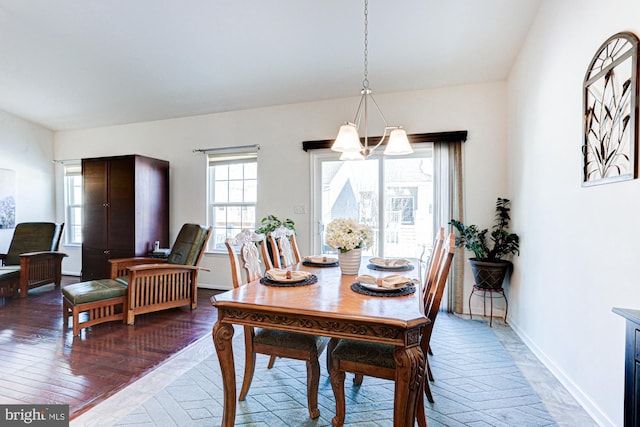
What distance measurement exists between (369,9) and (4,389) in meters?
3.97

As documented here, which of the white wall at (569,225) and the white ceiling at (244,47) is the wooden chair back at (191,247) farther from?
the white wall at (569,225)

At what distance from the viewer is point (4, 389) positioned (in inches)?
80.6

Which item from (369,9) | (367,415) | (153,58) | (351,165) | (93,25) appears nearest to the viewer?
(367,415)

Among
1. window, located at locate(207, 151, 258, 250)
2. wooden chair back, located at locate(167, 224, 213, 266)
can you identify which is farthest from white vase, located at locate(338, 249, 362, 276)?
window, located at locate(207, 151, 258, 250)

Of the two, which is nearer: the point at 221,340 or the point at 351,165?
the point at 221,340

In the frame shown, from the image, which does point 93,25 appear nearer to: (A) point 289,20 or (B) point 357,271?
(A) point 289,20

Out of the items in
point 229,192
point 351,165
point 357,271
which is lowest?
point 357,271

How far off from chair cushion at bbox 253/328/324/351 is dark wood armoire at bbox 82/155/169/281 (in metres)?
3.44

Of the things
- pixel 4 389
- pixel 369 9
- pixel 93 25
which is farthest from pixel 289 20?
pixel 4 389

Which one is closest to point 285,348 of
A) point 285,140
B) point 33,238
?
point 285,140

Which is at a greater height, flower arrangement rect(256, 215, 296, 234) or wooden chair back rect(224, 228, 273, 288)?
flower arrangement rect(256, 215, 296, 234)

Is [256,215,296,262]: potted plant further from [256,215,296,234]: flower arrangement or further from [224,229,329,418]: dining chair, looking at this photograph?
[224,229,329,418]: dining chair

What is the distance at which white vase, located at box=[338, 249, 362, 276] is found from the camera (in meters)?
2.20

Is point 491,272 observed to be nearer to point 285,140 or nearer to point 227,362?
point 227,362
